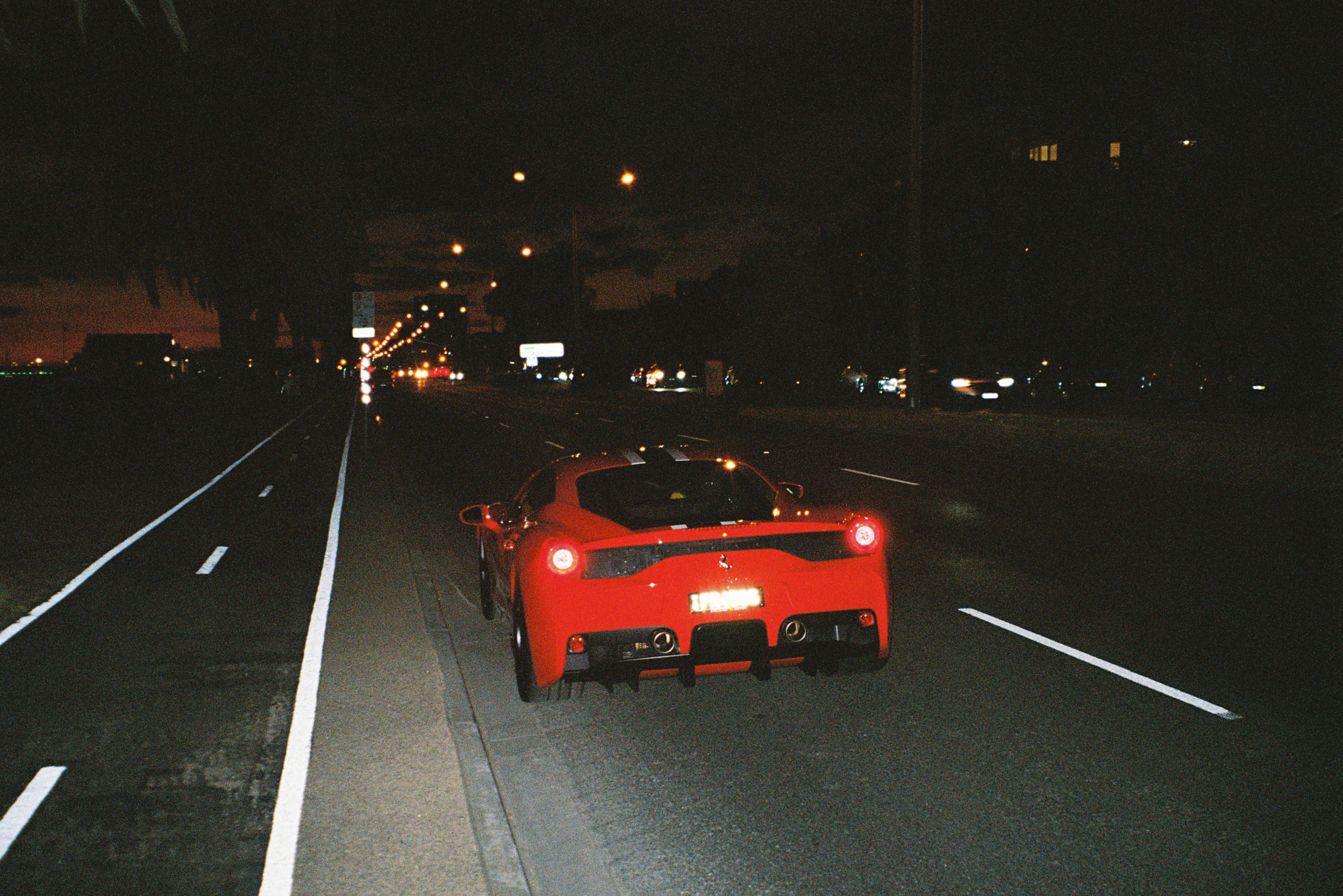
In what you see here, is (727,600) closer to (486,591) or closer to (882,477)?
(486,591)

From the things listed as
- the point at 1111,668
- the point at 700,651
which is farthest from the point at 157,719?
the point at 1111,668

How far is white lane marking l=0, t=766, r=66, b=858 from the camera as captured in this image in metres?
4.36

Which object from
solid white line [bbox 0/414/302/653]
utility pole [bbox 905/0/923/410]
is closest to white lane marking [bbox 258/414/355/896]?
solid white line [bbox 0/414/302/653]

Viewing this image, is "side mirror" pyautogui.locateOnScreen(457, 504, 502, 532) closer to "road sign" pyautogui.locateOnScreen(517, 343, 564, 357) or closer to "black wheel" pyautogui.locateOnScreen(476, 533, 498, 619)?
"black wheel" pyautogui.locateOnScreen(476, 533, 498, 619)

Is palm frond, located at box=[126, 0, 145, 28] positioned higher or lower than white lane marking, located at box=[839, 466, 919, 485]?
higher

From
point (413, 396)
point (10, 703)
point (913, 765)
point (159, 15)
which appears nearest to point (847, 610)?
point (913, 765)

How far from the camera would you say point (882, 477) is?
18172mm

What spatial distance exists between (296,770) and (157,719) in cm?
138

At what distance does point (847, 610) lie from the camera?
564 centimetres

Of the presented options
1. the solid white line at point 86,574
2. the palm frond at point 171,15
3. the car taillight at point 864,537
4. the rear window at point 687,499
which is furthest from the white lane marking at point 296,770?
the palm frond at point 171,15

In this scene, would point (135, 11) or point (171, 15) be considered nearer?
point (135, 11)

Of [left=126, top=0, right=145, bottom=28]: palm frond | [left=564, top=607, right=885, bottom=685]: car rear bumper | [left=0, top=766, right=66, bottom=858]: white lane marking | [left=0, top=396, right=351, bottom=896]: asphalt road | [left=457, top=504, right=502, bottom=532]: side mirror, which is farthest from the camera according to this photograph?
[left=457, top=504, right=502, bottom=532]: side mirror

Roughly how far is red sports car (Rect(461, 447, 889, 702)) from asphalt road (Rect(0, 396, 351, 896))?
1.51 m

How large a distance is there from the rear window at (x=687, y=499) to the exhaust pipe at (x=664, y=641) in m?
0.56
